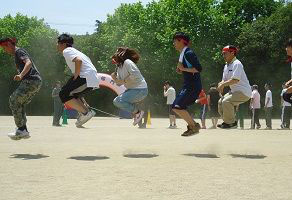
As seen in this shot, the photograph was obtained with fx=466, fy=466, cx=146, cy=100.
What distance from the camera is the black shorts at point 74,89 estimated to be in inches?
316

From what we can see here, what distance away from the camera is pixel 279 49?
39188 mm

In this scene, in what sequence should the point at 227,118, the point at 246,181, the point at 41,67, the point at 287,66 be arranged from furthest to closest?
the point at 41,67
the point at 287,66
the point at 227,118
the point at 246,181

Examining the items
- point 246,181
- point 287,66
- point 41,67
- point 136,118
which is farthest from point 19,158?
point 41,67

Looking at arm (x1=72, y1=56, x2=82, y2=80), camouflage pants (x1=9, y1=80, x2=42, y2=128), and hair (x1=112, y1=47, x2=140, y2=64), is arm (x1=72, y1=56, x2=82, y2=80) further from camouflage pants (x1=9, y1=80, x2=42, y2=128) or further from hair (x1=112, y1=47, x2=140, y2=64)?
hair (x1=112, y1=47, x2=140, y2=64)

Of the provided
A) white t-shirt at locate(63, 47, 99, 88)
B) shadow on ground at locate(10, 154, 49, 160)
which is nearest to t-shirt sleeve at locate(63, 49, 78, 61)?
white t-shirt at locate(63, 47, 99, 88)

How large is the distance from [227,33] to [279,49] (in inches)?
206

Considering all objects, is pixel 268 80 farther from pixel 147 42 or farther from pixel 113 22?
pixel 113 22

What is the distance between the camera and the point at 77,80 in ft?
26.3

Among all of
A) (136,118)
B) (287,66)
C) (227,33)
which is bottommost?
(136,118)

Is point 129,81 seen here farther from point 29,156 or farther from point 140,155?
point 29,156

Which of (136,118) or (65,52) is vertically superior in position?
(65,52)

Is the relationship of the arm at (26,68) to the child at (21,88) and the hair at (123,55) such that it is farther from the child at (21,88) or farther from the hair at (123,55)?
the hair at (123,55)

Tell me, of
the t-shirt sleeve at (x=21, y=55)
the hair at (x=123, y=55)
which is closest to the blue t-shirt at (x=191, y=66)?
the hair at (x=123, y=55)

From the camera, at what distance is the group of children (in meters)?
8.05
